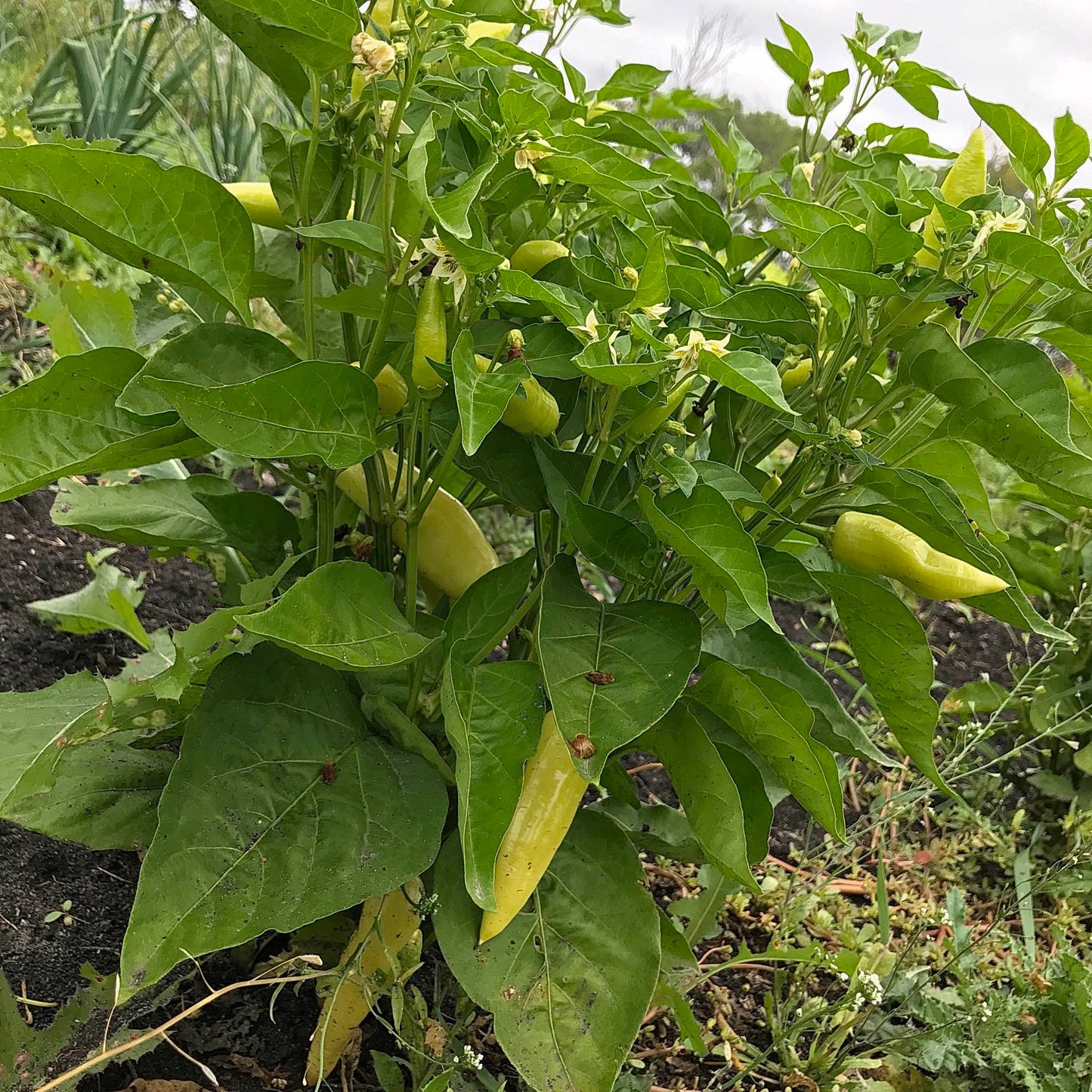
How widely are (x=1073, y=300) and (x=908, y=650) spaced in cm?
28

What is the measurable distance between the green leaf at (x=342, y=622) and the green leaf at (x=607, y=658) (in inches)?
3.9

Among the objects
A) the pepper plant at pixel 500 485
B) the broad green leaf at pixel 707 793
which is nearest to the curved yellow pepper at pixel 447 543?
the pepper plant at pixel 500 485

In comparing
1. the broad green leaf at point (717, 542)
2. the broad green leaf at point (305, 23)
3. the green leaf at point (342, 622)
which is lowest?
the green leaf at point (342, 622)

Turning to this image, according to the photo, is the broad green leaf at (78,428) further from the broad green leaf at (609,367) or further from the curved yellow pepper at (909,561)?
the curved yellow pepper at (909,561)

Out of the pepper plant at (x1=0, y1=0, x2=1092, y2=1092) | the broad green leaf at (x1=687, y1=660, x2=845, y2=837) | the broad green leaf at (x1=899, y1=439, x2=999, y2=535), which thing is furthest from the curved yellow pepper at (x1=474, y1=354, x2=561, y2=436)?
the broad green leaf at (x1=899, y1=439, x2=999, y2=535)

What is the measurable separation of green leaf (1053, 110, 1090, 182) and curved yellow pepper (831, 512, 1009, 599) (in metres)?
0.28

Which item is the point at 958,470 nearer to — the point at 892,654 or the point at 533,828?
the point at 892,654

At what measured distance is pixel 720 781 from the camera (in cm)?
67

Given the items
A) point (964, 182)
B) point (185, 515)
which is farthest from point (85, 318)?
point (964, 182)

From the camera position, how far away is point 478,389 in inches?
21.4

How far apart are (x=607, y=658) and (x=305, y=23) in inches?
17.3

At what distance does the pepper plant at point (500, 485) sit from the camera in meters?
0.59

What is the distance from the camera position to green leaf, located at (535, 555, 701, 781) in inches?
23.1

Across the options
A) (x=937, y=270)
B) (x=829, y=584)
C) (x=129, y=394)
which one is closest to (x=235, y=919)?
(x=129, y=394)
